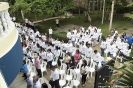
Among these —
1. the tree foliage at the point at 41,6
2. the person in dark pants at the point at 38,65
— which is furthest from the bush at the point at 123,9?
the person in dark pants at the point at 38,65

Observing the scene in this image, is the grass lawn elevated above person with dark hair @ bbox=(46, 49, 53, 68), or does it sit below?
below

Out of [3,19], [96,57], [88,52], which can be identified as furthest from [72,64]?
[3,19]

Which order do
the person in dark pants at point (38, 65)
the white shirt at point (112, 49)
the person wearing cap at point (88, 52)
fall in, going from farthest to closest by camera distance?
the white shirt at point (112, 49), the person wearing cap at point (88, 52), the person in dark pants at point (38, 65)

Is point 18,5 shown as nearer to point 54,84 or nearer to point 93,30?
point 93,30

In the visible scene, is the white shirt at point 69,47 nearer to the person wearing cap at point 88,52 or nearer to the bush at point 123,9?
the person wearing cap at point 88,52

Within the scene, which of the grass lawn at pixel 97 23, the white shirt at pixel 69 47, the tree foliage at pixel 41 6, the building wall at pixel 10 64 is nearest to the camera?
the building wall at pixel 10 64

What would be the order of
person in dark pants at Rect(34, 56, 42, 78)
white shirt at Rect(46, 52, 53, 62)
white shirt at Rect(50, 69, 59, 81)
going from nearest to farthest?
white shirt at Rect(50, 69, 59, 81) → person in dark pants at Rect(34, 56, 42, 78) → white shirt at Rect(46, 52, 53, 62)

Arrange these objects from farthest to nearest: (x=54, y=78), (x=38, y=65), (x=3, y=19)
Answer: (x=38, y=65) < (x=54, y=78) < (x=3, y=19)

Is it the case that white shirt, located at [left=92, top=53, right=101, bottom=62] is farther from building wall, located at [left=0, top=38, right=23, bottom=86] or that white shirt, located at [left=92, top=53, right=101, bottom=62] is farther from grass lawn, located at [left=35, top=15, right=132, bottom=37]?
grass lawn, located at [left=35, top=15, right=132, bottom=37]

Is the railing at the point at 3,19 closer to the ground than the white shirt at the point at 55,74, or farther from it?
farther from it

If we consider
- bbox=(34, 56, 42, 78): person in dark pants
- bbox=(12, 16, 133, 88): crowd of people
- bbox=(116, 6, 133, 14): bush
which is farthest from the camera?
bbox=(116, 6, 133, 14): bush

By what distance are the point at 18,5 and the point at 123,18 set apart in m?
14.0

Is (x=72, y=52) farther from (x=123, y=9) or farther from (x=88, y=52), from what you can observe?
(x=123, y=9)

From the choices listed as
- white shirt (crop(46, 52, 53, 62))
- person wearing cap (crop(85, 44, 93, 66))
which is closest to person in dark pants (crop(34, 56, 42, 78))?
white shirt (crop(46, 52, 53, 62))
